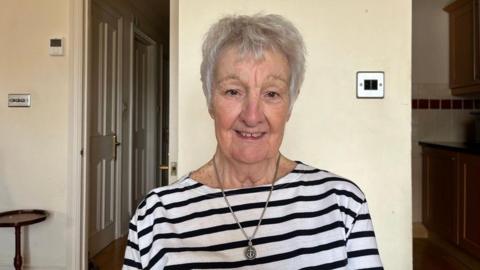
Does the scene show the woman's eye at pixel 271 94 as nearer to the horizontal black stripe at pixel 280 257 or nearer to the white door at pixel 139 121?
the horizontal black stripe at pixel 280 257

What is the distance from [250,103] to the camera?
94 cm

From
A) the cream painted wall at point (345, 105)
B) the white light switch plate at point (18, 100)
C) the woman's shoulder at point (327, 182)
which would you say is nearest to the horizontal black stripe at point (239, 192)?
the woman's shoulder at point (327, 182)

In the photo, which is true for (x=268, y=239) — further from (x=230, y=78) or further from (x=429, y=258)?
(x=429, y=258)

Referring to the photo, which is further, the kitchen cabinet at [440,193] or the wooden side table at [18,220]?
the kitchen cabinet at [440,193]

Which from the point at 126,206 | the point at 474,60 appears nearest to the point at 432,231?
the point at 474,60

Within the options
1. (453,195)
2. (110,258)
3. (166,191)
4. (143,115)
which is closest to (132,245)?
(166,191)

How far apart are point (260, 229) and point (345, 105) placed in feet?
2.83

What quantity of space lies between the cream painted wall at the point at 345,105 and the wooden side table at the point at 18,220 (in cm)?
145

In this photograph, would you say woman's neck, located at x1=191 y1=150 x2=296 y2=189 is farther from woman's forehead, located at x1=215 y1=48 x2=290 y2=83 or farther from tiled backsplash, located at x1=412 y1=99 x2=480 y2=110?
tiled backsplash, located at x1=412 y1=99 x2=480 y2=110

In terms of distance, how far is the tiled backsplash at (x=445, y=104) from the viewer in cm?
408

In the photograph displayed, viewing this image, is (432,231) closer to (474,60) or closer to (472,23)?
(474,60)

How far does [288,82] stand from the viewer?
0.98 meters

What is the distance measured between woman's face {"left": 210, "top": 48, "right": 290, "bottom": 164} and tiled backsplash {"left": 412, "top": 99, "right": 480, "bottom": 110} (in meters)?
3.55

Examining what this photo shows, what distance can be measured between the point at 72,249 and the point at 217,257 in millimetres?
2239
